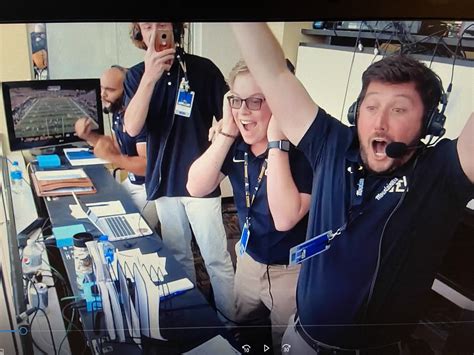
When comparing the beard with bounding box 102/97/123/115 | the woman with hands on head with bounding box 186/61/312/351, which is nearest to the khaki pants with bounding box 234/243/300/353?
the woman with hands on head with bounding box 186/61/312/351

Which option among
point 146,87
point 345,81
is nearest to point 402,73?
point 345,81

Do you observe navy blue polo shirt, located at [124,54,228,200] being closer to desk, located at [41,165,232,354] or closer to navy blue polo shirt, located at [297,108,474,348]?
desk, located at [41,165,232,354]

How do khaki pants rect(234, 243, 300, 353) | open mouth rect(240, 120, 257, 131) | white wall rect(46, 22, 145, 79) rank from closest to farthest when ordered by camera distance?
white wall rect(46, 22, 145, 79) → open mouth rect(240, 120, 257, 131) → khaki pants rect(234, 243, 300, 353)

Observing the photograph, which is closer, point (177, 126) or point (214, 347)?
point (177, 126)

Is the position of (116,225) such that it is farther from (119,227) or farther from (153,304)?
(153,304)

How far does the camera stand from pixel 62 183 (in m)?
0.96

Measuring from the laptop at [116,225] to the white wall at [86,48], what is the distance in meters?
0.29

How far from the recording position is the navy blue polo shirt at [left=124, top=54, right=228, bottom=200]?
903 millimetres

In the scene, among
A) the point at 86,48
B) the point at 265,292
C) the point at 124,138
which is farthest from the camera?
the point at 265,292

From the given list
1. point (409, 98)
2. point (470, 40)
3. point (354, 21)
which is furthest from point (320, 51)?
point (470, 40)

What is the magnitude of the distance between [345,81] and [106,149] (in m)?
0.58

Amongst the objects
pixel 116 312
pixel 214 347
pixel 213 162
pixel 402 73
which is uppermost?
pixel 402 73

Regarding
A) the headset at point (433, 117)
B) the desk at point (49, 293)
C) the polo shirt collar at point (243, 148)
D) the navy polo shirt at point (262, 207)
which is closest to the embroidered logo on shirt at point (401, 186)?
the headset at point (433, 117)

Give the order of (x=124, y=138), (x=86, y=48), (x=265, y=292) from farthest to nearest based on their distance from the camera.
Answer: (x=265, y=292), (x=124, y=138), (x=86, y=48)
